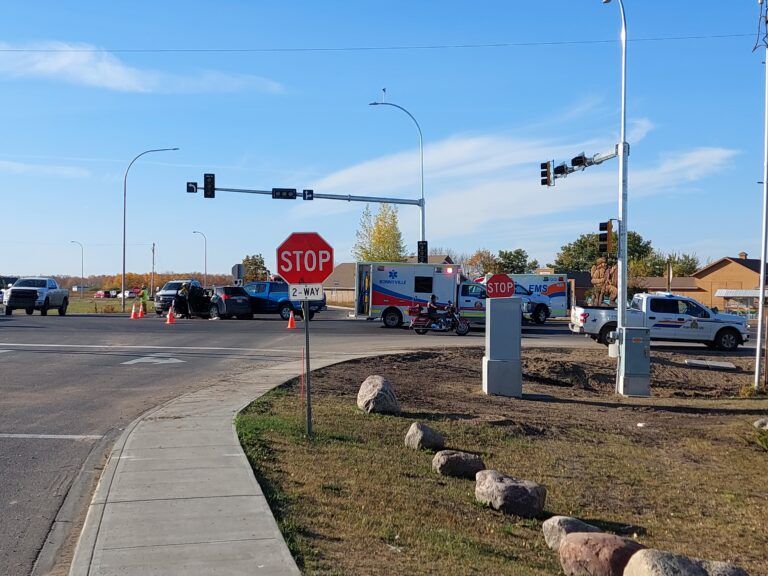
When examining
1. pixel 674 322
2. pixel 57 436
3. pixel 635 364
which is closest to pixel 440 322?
pixel 674 322

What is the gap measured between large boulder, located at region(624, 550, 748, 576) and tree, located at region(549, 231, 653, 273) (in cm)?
9380

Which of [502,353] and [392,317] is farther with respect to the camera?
[392,317]

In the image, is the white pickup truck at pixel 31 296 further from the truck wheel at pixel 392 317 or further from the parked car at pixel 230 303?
the truck wheel at pixel 392 317

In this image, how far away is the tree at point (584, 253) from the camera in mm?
98312

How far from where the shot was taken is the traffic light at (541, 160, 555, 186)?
26.7m

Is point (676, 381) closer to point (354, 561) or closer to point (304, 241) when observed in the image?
point (304, 241)

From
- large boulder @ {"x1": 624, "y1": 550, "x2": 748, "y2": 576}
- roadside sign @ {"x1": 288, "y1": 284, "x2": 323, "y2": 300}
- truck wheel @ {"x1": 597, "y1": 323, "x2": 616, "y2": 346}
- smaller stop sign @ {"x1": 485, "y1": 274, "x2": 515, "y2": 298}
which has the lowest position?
large boulder @ {"x1": 624, "y1": 550, "x2": 748, "y2": 576}

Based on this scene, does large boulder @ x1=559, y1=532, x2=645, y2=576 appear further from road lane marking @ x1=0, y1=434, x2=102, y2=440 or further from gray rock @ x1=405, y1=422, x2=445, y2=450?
road lane marking @ x1=0, y1=434, x2=102, y2=440

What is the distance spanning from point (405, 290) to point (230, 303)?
955 cm

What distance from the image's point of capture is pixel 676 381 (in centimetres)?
2177

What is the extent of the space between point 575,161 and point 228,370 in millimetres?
12048

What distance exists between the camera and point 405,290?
118 feet

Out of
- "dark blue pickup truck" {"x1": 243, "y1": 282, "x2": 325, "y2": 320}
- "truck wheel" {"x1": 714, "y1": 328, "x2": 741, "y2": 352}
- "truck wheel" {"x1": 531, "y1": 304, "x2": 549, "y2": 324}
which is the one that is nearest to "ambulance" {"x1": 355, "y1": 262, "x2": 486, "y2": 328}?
"dark blue pickup truck" {"x1": 243, "y1": 282, "x2": 325, "y2": 320}

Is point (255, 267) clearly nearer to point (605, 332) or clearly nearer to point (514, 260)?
point (514, 260)
